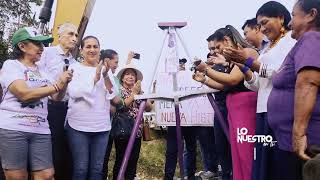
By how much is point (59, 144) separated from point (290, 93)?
2128 millimetres

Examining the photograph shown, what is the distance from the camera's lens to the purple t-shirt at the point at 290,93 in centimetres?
224

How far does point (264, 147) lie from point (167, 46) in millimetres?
1836

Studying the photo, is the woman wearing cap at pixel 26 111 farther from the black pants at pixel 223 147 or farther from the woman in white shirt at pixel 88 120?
the black pants at pixel 223 147

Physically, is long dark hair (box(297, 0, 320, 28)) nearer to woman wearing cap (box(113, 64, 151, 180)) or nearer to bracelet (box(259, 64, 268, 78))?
bracelet (box(259, 64, 268, 78))

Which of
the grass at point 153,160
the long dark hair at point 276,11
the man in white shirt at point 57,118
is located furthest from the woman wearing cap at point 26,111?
the grass at point 153,160

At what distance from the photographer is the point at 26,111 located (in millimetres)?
3252

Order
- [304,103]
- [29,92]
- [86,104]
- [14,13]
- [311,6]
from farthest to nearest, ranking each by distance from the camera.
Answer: [14,13] → [86,104] → [29,92] → [311,6] → [304,103]

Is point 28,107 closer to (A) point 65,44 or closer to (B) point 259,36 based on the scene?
(A) point 65,44

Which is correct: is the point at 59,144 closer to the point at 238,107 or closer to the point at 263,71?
the point at 238,107

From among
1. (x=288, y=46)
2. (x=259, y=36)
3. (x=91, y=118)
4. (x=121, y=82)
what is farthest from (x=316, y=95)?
(x=121, y=82)

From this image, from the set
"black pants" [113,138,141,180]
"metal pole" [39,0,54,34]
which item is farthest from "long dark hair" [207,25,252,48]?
"metal pole" [39,0,54,34]

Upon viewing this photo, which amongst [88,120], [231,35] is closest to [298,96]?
[231,35]

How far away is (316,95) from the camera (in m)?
2.26

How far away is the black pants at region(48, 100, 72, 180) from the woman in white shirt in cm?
11
